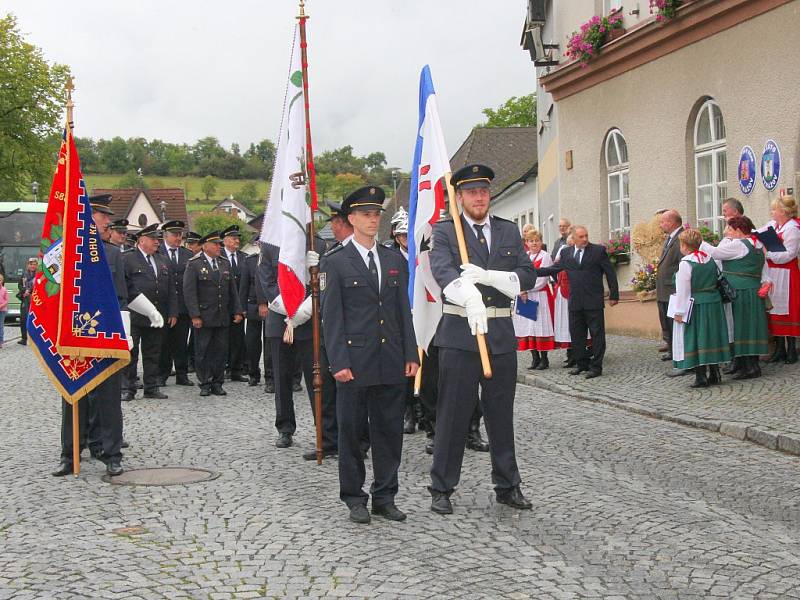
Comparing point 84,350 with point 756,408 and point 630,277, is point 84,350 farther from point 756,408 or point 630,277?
point 630,277

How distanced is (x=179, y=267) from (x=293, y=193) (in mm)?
6918

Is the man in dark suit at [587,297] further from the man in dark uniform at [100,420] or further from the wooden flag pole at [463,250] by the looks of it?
the wooden flag pole at [463,250]

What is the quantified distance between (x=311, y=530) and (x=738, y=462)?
386cm

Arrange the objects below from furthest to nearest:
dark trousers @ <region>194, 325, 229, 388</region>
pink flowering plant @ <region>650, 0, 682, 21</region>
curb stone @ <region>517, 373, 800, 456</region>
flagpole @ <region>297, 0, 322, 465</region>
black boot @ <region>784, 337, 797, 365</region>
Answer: pink flowering plant @ <region>650, 0, 682, 21</region>, dark trousers @ <region>194, 325, 229, 388</region>, black boot @ <region>784, 337, 797, 365</region>, curb stone @ <region>517, 373, 800, 456</region>, flagpole @ <region>297, 0, 322, 465</region>

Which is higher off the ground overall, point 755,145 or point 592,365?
point 755,145

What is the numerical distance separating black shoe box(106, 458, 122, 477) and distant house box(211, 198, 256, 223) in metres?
118

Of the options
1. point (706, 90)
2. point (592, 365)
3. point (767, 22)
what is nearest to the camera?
point (592, 365)

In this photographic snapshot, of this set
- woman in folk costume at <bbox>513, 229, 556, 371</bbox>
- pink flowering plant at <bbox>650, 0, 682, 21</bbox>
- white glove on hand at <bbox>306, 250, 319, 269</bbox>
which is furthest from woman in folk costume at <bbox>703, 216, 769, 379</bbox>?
pink flowering plant at <bbox>650, 0, 682, 21</bbox>

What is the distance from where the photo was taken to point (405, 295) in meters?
7.07

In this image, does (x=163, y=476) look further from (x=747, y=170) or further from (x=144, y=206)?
(x=144, y=206)

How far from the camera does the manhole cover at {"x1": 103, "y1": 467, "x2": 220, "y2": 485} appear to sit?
7.96m

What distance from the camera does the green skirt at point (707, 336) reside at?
478 inches

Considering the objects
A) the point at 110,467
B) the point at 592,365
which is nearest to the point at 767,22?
the point at 592,365

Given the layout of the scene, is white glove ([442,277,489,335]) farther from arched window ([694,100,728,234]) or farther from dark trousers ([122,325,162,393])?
arched window ([694,100,728,234])
